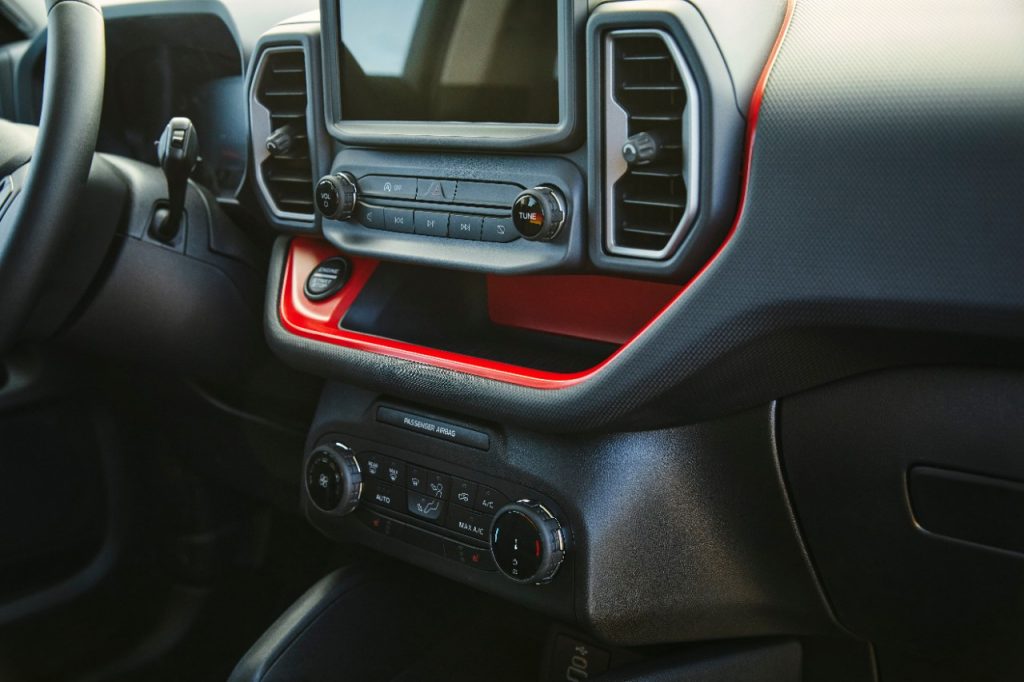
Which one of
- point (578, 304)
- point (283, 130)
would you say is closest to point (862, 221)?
point (578, 304)

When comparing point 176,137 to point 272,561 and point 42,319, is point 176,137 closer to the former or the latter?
point 42,319

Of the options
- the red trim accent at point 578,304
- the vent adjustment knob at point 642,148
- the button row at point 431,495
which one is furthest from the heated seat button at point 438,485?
the vent adjustment knob at point 642,148

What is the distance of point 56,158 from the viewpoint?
1074 millimetres

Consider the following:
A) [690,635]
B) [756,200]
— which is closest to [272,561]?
[690,635]

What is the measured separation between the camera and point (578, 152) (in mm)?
975

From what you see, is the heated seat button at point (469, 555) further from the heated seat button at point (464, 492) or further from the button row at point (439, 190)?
the button row at point (439, 190)

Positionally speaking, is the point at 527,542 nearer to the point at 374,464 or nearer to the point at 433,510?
the point at 433,510

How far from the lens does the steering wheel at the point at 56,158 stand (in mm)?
1075

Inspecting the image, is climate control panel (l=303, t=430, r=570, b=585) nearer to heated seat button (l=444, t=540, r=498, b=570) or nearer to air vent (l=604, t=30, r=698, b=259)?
heated seat button (l=444, t=540, r=498, b=570)

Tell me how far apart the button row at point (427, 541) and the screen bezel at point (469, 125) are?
44 centimetres

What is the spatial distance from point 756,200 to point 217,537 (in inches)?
47.7

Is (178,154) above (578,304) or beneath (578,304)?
above

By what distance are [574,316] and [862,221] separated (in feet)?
1.36

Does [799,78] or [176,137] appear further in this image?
[176,137]
